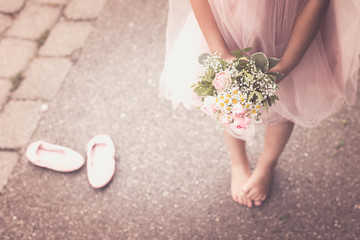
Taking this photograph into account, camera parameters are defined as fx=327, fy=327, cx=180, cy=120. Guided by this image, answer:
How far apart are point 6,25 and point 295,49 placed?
2152 millimetres

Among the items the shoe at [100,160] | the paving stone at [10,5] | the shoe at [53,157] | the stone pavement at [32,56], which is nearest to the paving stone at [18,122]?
the stone pavement at [32,56]

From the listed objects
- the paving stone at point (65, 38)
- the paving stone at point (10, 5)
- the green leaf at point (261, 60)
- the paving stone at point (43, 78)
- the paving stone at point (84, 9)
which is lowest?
the paving stone at point (43, 78)

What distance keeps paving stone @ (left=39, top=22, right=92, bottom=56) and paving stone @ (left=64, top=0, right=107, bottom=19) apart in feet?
0.28

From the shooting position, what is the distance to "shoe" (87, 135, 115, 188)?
1639 millimetres

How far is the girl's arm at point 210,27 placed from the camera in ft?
3.37

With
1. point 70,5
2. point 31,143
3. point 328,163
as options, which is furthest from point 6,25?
point 328,163

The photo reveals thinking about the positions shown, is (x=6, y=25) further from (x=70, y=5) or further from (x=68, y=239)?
(x=68, y=239)

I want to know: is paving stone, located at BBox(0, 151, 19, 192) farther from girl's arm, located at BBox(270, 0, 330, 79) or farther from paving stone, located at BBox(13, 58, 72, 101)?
girl's arm, located at BBox(270, 0, 330, 79)

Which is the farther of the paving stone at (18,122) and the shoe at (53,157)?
the paving stone at (18,122)

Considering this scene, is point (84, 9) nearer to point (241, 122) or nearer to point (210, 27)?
point (210, 27)

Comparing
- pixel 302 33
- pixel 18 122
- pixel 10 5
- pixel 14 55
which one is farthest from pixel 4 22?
pixel 302 33

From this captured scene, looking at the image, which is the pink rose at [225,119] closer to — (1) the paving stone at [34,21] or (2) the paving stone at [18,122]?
(2) the paving stone at [18,122]

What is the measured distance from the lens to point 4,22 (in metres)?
2.36

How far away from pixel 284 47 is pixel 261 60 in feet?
0.67
